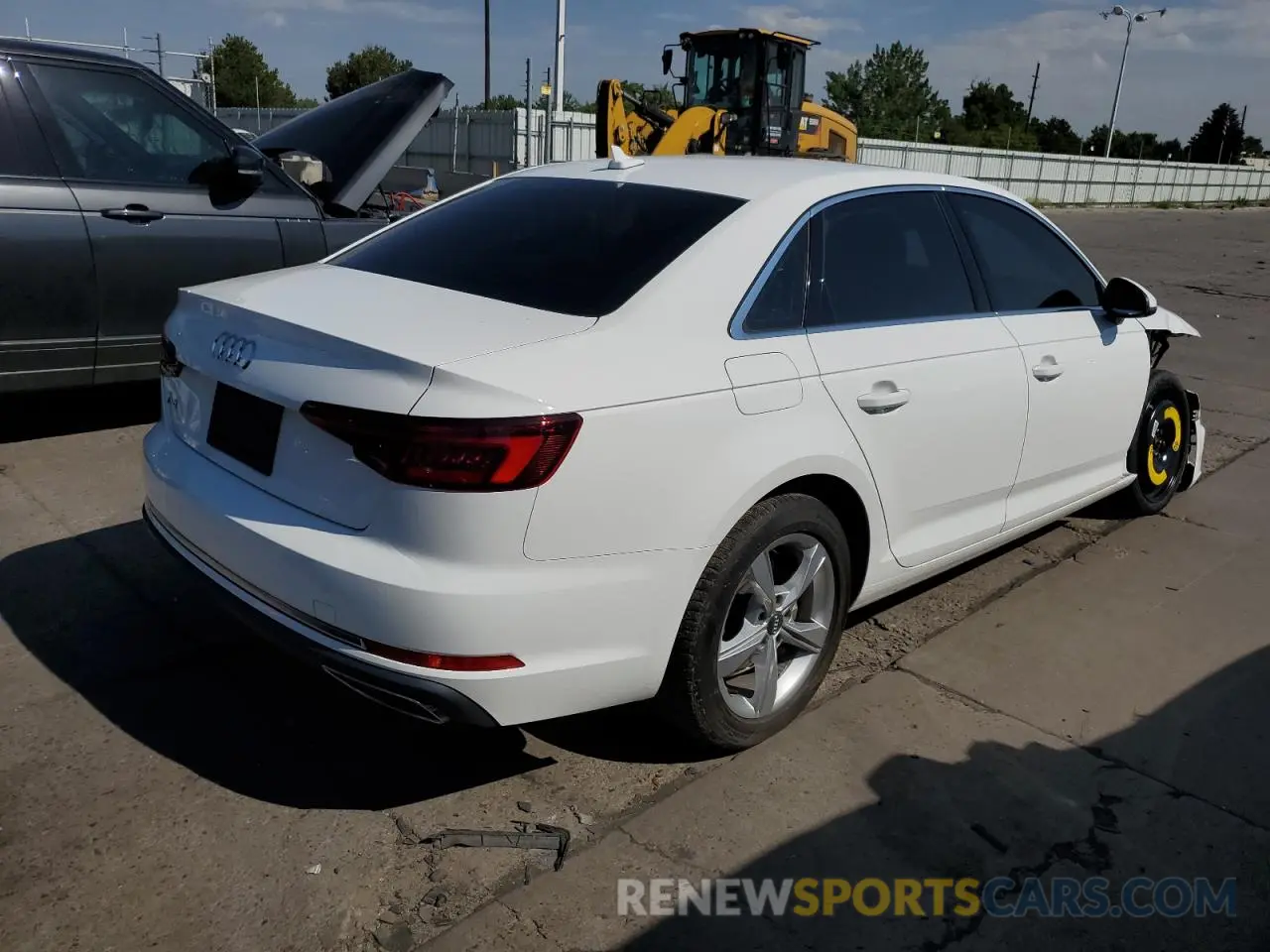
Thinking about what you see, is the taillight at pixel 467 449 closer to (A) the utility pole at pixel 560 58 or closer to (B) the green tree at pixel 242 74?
(A) the utility pole at pixel 560 58

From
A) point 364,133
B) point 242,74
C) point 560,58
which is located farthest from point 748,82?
point 242,74

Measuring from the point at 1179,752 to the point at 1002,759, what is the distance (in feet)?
1.86

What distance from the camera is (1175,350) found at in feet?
33.1

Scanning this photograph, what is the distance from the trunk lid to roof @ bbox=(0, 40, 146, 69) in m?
2.96

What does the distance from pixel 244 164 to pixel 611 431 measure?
395cm

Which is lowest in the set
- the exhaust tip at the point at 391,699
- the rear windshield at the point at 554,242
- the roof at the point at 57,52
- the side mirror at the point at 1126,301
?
the exhaust tip at the point at 391,699

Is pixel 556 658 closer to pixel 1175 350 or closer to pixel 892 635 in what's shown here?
pixel 892 635

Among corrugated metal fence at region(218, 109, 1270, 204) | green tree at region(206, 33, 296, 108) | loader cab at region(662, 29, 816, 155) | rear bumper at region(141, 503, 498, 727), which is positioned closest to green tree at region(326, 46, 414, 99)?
green tree at region(206, 33, 296, 108)

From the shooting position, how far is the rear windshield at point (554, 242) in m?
2.91

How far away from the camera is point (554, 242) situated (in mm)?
3189

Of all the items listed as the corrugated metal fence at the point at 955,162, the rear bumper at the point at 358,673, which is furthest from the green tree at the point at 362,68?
the rear bumper at the point at 358,673

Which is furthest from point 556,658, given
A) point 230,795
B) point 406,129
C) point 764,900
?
point 406,129

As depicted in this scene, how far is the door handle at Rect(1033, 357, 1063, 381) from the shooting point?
394 cm

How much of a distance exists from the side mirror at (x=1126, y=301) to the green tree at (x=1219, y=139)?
82.8m
